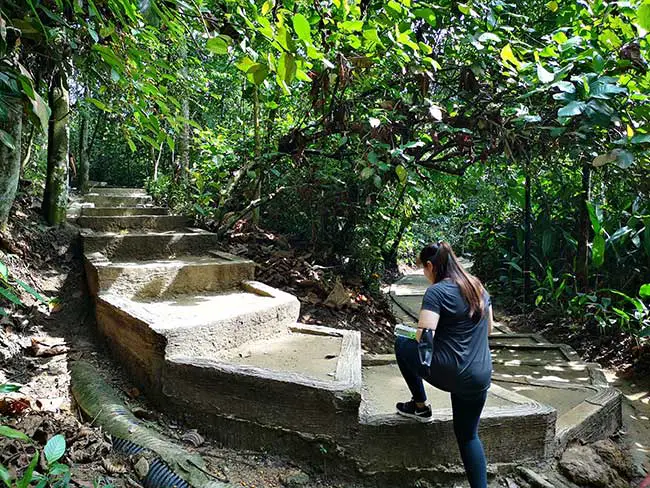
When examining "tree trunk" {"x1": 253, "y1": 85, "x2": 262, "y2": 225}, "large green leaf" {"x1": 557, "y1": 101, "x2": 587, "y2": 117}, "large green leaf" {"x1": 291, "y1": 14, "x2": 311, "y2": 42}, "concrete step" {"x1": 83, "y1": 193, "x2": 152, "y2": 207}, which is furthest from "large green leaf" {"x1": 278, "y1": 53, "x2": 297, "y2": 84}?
"concrete step" {"x1": 83, "y1": 193, "x2": 152, "y2": 207}

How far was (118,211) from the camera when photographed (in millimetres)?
5457

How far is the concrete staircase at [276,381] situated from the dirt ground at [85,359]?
11cm

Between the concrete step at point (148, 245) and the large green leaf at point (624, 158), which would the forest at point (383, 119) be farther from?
the concrete step at point (148, 245)

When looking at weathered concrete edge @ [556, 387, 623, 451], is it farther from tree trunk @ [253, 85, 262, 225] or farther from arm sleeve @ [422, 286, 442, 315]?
tree trunk @ [253, 85, 262, 225]

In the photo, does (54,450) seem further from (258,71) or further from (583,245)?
(583,245)

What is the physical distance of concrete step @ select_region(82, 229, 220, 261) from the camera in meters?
4.07

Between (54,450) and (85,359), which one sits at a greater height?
(54,450)

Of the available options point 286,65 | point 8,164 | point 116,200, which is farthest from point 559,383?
point 116,200

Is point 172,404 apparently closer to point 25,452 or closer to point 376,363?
point 25,452

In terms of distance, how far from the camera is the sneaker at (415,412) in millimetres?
2564

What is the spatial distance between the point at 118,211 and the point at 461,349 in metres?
4.56

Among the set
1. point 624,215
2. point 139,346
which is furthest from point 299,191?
point 624,215

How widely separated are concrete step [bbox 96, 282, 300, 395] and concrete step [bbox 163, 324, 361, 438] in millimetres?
105

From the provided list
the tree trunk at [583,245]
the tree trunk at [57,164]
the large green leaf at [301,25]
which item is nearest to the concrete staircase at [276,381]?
the tree trunk at [57,164]
